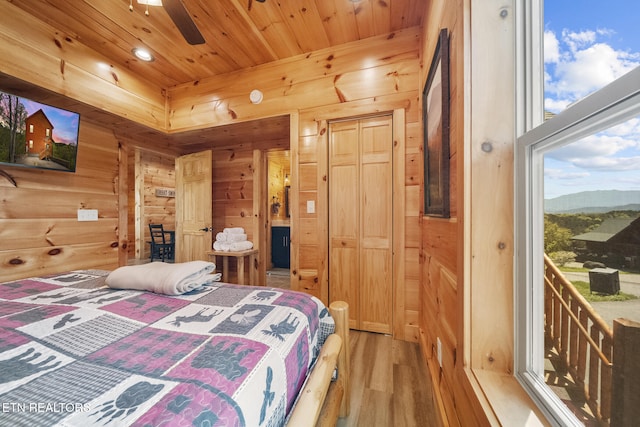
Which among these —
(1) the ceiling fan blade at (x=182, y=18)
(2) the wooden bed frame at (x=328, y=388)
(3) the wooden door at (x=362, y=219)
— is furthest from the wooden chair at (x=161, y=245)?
(2) the wooden bed frame at (x=328, y=388)

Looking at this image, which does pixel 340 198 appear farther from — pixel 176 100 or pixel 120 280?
pixel 176 100

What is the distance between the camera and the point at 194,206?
3.43 metres

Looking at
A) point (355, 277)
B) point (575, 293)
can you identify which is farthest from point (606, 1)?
point (355, 277)

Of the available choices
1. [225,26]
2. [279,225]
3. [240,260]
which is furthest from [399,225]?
[279,225]

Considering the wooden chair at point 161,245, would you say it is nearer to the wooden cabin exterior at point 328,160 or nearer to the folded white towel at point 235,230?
the wooden cabin exterior at point 328,160

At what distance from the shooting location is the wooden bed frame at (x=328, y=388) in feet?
2.36

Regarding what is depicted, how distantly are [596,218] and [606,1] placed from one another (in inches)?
17.8

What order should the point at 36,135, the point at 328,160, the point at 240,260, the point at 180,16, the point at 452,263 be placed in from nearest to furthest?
1. the point at 452,263
2. the point at 180,16
3. the point at 36,135
4. the point at 328,160
5. the point at 240,260

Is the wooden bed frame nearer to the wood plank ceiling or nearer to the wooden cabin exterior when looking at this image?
the wooden cabin exterior

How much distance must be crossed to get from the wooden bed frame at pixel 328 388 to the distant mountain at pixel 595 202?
36.2 inches

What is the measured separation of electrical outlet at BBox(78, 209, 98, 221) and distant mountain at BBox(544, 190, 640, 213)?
3.52 meters

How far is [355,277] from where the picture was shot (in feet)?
7.36

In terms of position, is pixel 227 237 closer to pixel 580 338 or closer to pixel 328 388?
pixel 328 388

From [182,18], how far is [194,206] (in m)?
2.56
